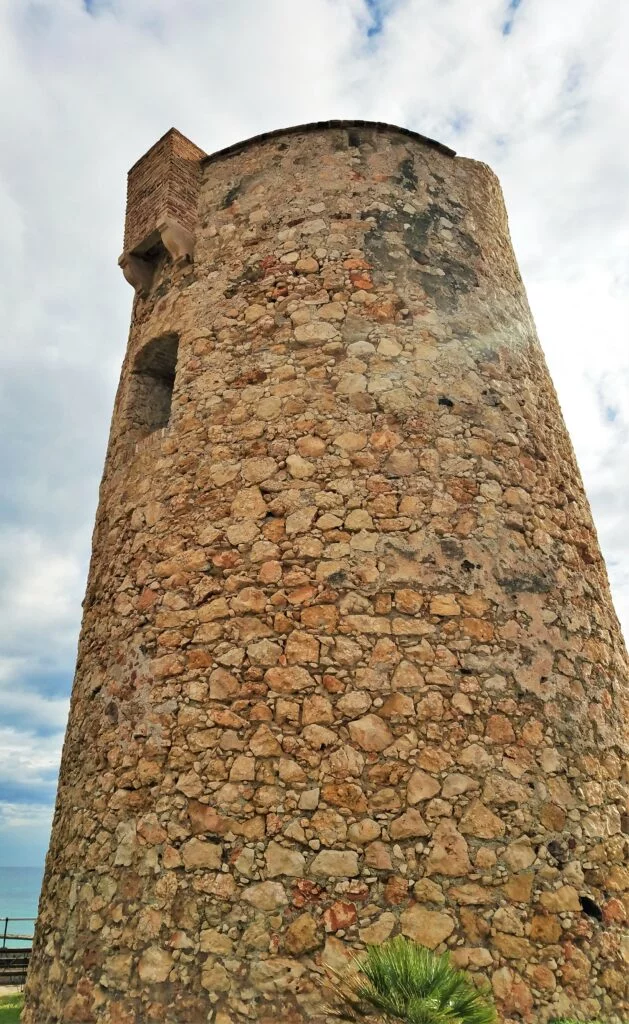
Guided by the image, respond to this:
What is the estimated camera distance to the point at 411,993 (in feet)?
10.6

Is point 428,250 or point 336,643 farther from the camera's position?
point 428,250

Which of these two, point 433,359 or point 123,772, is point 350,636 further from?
point 433,359

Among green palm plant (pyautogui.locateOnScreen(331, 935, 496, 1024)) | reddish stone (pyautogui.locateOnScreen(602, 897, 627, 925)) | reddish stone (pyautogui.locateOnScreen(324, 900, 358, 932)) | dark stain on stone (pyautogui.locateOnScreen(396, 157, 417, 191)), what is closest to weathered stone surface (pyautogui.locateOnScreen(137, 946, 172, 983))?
reddish stone (pyautogui.locateOnScreen(324, 900, 358, 932))

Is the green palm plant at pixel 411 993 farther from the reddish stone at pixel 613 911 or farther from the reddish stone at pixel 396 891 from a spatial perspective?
the reddish stone at pixel 613 911

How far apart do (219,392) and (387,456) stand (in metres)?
1.52

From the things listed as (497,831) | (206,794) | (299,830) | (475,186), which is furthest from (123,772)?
(475,186)

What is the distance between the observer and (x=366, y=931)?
4.11 m

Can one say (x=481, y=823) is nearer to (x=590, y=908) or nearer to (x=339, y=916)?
(x=590, y=908)

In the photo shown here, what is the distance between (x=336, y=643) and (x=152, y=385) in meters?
3.64

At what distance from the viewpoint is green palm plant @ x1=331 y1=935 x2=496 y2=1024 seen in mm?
3154

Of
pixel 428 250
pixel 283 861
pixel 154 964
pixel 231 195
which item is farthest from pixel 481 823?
pixel 231 195

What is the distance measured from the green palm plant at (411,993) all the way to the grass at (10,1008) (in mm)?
6356

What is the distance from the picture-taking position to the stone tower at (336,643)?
14.0 feet

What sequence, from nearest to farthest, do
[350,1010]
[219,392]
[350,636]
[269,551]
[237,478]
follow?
[350,1010]
[350,636]
[269,551]
[237,478]
[219,392]
